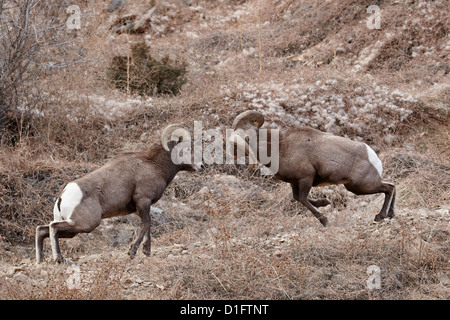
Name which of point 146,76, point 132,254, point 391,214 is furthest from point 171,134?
point 146,76

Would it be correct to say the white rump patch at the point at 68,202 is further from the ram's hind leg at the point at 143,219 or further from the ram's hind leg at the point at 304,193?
the ram's hind leg at the point at 304,193

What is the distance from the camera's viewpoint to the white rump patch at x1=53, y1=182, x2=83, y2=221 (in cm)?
652

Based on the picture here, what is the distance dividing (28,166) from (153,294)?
468 centimetres

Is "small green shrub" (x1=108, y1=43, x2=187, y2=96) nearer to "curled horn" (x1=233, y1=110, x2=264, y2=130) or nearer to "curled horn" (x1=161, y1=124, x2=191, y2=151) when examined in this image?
"curled horn" (x1=233, y1=110, x2=264, y2=130)

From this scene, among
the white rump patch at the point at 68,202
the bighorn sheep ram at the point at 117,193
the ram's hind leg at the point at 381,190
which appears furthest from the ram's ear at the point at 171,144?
the ram's hind leg at the point at 381,190

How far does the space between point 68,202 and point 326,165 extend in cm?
315

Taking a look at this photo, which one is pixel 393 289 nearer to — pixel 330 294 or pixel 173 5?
pixel 330 294

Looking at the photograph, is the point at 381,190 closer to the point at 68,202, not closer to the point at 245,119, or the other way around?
the point at 245,119

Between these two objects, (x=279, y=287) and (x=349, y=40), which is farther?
(x=349, y=40)

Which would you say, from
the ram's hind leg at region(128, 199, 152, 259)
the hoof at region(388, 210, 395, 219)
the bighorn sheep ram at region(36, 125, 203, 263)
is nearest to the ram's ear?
the bighorn sheep ram at region(36, 125, 203, 263)

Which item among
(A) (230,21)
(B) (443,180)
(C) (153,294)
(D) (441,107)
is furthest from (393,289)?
(A) (230,21)

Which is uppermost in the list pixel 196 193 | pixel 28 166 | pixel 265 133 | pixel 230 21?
pixel 230 21

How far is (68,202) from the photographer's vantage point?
21.4 feet

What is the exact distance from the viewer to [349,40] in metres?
16.8
